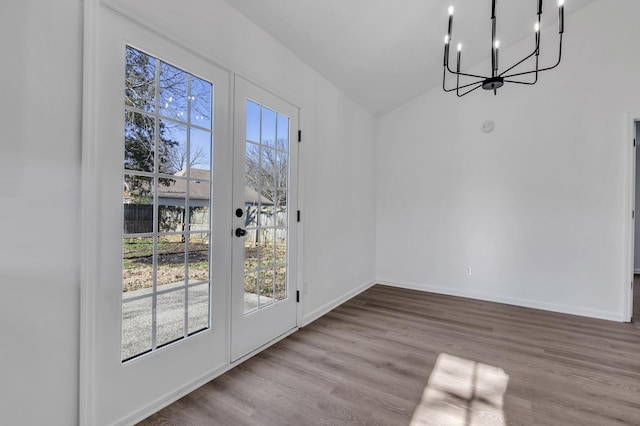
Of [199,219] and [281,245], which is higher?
[199,219]

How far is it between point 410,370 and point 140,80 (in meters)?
2.63

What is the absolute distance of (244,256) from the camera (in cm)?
242

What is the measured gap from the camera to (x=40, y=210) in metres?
1.34

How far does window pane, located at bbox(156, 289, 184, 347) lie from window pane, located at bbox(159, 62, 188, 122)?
1133 mm

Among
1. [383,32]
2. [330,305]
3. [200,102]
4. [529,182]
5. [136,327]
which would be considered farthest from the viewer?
[529,182]

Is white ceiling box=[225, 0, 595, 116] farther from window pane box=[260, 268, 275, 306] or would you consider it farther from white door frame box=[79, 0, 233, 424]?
window pane box=[260, 268, 275, 306]

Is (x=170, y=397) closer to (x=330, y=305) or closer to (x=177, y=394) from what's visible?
(x=177, y=394)

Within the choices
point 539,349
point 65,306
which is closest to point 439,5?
point 539,349

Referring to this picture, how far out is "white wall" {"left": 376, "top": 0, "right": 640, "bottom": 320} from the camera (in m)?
3.39

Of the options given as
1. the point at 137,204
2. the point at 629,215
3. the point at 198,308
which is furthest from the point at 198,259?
the point at 629,215

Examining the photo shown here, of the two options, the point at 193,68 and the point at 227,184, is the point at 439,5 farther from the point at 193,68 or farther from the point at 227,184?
the point at 227,184

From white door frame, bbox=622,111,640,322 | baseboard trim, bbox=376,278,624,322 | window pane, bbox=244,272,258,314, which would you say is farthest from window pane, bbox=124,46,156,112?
white door frame, bbox=622,111,640,322

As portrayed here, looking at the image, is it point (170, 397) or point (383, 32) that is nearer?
point (170, 397)

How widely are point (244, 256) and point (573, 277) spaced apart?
380cm
